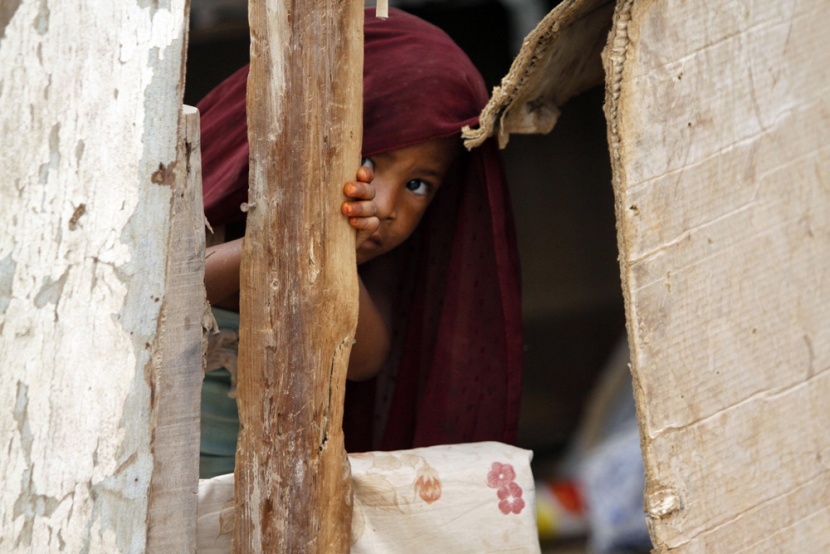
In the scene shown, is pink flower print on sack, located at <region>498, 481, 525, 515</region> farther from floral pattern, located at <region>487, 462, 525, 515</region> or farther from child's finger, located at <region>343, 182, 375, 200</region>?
child's finger, located at <region>343, 182, 375, 200</region>

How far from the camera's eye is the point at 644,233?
1.15 metres

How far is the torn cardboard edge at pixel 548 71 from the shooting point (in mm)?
1310

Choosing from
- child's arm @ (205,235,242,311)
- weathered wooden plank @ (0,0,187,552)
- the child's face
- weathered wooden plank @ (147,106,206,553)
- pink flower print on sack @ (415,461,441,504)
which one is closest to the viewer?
weathered wooden plank @ (0,0,187,552)

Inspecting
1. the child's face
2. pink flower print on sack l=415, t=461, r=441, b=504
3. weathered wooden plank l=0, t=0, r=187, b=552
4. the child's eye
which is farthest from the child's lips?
weathered wooden plank l=0, t=0, r=187, b=552

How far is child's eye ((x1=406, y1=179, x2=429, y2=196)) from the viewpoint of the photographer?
5.53ft

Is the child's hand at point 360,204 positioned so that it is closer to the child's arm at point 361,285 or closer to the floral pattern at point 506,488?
the child's arm at point 361,285

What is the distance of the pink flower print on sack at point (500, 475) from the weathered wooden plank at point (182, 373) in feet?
1.43

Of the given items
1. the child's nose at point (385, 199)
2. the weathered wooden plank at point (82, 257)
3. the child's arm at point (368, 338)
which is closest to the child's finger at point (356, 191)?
the child's arm at point (368, 338)

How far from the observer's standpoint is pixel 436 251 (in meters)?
1.84

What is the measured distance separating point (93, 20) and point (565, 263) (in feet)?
11.5

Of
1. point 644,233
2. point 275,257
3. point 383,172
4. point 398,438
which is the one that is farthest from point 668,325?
point 398,438

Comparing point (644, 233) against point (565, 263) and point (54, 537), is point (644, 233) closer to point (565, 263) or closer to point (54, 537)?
point (54, 537)

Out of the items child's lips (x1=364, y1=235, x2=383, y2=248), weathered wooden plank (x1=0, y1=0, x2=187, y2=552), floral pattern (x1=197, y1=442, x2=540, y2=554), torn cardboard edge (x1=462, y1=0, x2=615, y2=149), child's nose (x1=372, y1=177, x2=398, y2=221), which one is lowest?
floral pattern (x1=197, y1=442, x2=540, y2=554)

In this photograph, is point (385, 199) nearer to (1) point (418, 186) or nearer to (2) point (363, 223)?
(1) point (418, 186)
